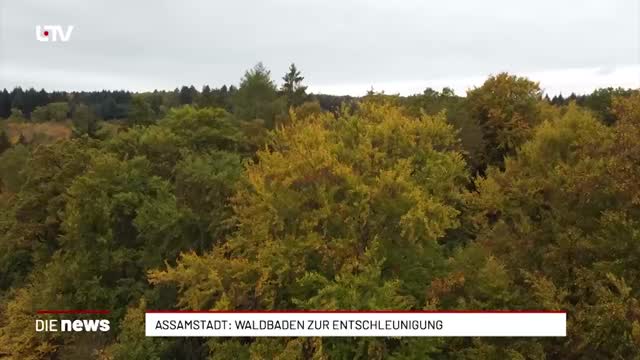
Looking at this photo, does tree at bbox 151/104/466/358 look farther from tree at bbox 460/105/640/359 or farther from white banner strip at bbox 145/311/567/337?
tree at bbox 460/105/640/359

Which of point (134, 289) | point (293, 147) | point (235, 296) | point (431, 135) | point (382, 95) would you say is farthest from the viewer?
point (382, 95)

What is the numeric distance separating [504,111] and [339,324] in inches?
1043

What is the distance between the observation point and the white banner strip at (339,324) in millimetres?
22641

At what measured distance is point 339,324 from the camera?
23375 millimetres

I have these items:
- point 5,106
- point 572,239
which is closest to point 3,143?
point 5,106

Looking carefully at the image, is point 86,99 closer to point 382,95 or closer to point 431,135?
point 382,95

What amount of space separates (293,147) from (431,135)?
23.5 feet

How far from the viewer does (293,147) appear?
28719mm

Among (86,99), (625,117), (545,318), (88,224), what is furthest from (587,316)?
(86,99)

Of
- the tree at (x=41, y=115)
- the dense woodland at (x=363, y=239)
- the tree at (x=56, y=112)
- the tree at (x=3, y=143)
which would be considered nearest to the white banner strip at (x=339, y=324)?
the dense woodland at (x=363, y=239)

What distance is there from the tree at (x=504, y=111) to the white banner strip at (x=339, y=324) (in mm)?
21468

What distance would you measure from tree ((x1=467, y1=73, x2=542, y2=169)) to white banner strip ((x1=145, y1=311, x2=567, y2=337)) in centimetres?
2147

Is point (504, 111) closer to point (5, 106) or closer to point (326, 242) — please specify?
point (326, 242)

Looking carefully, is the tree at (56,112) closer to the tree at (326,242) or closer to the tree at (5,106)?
the tree at (5,106)
